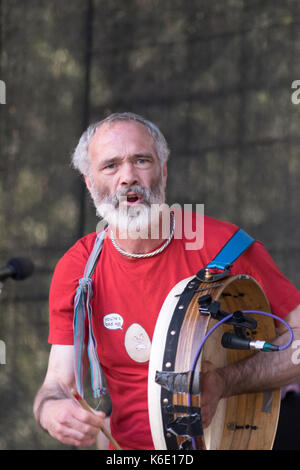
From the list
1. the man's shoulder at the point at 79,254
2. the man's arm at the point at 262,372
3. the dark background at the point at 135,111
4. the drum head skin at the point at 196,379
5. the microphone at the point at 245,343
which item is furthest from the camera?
the dark background at the point at 135,111

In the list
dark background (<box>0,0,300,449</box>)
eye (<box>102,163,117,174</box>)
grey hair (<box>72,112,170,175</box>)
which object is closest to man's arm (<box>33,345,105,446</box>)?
eye (<box>102,163,117,174</box>)

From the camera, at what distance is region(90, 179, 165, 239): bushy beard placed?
2.33 meters

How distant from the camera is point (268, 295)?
2.16m

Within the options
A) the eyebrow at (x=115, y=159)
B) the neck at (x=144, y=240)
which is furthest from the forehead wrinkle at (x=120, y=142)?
the neck at (x=144, y=240)

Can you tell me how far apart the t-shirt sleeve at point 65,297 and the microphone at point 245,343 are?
0.75m

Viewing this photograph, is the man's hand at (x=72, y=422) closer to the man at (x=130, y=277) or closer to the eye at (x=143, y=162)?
the man at (x=130, y=277)

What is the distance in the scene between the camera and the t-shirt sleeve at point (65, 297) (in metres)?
2.32

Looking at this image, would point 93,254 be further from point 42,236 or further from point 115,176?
point 42,236

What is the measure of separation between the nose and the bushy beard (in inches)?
0.8

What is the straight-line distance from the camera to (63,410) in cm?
178

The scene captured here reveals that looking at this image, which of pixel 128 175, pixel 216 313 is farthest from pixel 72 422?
pixel 128 175

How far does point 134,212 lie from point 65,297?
42 cm

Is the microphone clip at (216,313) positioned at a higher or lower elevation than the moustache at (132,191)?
lower

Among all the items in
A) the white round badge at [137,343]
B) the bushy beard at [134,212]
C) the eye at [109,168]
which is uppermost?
the eye at [109,168]
